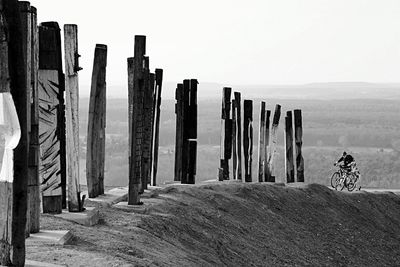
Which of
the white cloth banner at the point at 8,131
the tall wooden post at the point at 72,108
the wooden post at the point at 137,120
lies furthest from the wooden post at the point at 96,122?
the white cloth banner at the point at 8,131

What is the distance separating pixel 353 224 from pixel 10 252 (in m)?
14.9

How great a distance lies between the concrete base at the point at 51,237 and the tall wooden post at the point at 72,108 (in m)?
2.21

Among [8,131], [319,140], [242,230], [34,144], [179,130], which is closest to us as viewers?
[8,131]

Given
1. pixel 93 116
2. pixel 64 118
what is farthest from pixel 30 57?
pixel 93 116

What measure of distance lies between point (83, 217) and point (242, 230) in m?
5.13

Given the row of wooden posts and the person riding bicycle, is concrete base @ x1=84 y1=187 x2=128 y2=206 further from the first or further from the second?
the person riding bicycle

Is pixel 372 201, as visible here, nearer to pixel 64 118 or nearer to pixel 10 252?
pixel 64 118

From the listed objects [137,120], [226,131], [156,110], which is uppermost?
[137,120]

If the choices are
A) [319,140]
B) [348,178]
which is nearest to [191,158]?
[348,178]

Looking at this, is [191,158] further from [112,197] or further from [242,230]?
[112,197]

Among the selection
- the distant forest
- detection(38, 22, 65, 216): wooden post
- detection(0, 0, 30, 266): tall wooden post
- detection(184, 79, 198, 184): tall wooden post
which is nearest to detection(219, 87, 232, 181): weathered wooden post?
detection(184, 79, 198, 184): tall wooden post

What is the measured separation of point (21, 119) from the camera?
326 inches

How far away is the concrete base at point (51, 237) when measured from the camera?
10172mm

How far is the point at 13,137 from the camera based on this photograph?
27.0 ft
